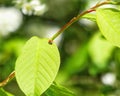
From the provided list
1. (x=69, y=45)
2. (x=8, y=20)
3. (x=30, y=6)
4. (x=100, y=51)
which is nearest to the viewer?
(x=30, y=6)

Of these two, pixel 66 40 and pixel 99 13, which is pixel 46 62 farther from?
pixel 66 40

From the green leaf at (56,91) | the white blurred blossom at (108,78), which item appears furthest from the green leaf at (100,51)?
the green leaf at (56,91)

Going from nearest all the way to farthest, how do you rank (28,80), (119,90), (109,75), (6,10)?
1. (28,80)
2. (119,90)
3. (109,75)
4. (6,10)

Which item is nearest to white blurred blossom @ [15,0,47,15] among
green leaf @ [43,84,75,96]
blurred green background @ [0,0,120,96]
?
blurred green background @ [0,0,120,96]

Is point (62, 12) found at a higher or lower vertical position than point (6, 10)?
lower

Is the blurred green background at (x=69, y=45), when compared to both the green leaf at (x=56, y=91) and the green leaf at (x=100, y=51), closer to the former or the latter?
the green leaf at (x=100, y=51)

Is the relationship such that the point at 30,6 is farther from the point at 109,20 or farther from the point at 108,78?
the point at 108,78

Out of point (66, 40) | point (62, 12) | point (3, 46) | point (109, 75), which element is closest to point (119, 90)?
point (109, 75)

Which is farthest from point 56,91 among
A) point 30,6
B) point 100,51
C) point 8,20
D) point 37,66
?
point 8,20
